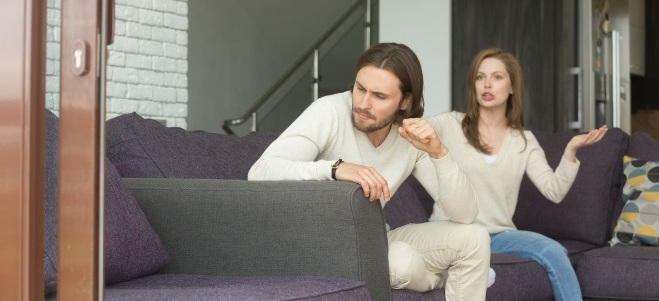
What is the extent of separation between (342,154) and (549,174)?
1.16 m

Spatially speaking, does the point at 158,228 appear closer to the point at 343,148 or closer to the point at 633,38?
the point at 343,148

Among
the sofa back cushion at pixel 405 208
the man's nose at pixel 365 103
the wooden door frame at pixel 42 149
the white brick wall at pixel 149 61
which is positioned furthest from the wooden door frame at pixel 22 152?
the white brick wall at pixel 149 61

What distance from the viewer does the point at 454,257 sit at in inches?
102

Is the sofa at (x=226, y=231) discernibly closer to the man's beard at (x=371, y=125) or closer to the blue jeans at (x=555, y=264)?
the blue jeans at (x=555, y=264)

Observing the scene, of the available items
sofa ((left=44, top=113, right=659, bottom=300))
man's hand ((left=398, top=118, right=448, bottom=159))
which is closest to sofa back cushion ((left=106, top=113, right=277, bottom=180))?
sofa ((left=44, top=113, right=659, bottom=300))

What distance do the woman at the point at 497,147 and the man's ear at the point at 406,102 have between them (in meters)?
0.75

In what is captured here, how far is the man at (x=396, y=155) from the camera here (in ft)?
8.21

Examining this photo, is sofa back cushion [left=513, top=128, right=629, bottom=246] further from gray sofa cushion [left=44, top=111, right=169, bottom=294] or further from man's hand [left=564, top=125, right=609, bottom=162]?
gray sofa cushion [left=44, top=111, right=169, bottom=294]

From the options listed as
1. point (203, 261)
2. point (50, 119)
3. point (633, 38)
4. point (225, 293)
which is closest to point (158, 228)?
point (203, 261)

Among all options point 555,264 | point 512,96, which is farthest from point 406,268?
point 512,96

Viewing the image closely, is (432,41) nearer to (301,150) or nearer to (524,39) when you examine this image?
(524,39)

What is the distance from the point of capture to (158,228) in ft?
8.08

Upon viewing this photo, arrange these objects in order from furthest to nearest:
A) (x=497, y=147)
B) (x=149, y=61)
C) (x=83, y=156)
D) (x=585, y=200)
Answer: (x=149, y=61), (x=585, y=200), (x=497, y=147), (x=83, y=156)

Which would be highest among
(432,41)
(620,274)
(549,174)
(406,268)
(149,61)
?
(432,41)
